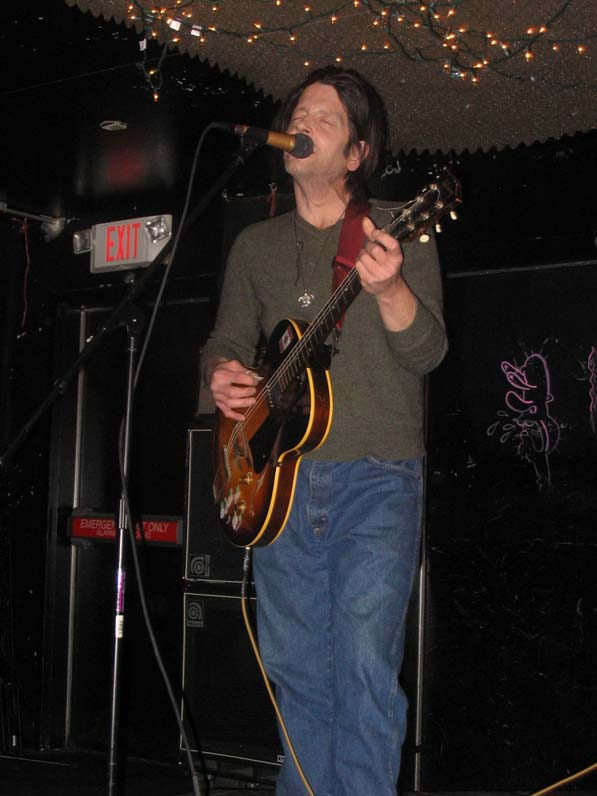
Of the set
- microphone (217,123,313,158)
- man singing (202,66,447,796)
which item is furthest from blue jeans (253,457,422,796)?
microphone (217,123,313,158)

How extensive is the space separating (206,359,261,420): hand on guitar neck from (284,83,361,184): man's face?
19.0 inches

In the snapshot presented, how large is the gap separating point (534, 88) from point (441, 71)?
329mm

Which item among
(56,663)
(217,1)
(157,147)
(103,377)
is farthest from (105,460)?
(217,1)

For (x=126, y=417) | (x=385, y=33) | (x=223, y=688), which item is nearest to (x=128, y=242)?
(x=385, y=33)

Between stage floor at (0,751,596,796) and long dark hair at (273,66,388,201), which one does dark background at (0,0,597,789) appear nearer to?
stage floor at (0,751,596,796)

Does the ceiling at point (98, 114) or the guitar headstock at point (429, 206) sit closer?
the guitar headstock at point (429, 206)

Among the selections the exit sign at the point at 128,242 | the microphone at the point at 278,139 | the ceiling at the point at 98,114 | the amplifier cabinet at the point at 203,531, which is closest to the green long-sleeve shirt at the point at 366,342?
the microphone at the point at 278,139

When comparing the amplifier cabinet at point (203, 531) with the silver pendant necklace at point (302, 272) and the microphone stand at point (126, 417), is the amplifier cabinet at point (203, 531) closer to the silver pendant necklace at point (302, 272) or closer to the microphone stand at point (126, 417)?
the microphone stand at point (126, 417)

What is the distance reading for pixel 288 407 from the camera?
210cm

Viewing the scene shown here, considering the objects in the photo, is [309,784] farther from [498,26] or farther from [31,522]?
[31,522]

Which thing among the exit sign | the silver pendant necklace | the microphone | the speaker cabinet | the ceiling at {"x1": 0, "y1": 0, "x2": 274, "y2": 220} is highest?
the ceiling at {"x1": 0, "y1": 0, "x2": 274, "y2": 220}

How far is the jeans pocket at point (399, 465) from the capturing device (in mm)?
1994

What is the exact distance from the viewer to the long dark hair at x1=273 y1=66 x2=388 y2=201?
7.47ft

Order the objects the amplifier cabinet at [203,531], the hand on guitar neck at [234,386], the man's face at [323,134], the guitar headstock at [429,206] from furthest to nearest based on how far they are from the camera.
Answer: the amplifier cabinet at [203,531]
the hand on guitar neck at [234,386]
the man's face at [323,134]
the guitar headstock at [429,206]
